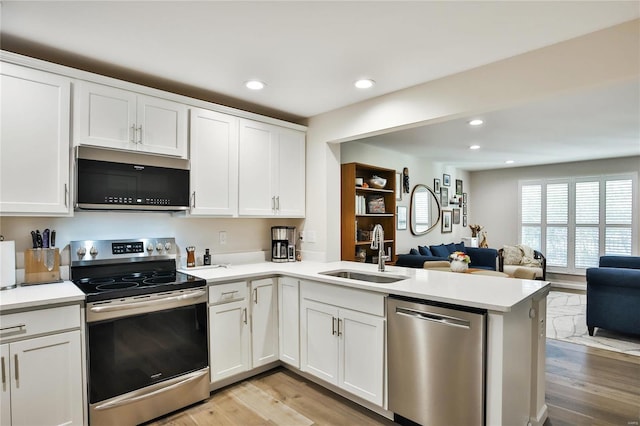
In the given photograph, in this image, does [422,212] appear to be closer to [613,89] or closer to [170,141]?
[613,89]

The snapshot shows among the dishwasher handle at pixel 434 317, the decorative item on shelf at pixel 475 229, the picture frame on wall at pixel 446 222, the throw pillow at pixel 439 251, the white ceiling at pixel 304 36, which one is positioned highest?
the white ceiling at pixel 304 36

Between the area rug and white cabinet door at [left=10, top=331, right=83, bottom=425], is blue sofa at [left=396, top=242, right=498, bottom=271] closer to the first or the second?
the area rug

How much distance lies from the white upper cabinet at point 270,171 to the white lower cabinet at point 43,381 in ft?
5.28

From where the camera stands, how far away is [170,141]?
2.74m

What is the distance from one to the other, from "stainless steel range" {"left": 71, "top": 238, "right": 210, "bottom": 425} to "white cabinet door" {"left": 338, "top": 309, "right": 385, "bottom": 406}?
1.02 meters

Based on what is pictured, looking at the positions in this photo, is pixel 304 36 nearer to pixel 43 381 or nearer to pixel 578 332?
pixel 43 381

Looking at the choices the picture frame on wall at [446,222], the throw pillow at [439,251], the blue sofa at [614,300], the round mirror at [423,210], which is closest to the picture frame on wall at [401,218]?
the round mirror at [423,210]

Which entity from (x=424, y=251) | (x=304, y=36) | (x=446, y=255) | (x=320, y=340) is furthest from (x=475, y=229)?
(x=304, y=36)

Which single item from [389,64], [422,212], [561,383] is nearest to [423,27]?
[389,64]

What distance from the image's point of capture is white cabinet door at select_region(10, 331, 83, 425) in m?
1.85

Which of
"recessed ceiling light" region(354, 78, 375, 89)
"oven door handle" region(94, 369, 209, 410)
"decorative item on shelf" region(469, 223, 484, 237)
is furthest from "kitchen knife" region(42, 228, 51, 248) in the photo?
"decorative item on shelf" region(469, 223, 484, 237)

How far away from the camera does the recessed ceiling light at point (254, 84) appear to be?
2.78 meters

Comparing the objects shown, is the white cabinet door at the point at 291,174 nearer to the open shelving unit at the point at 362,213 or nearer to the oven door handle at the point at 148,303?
the open shelving unit at the point at 362,213

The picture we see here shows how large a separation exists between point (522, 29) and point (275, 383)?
2994 mm
